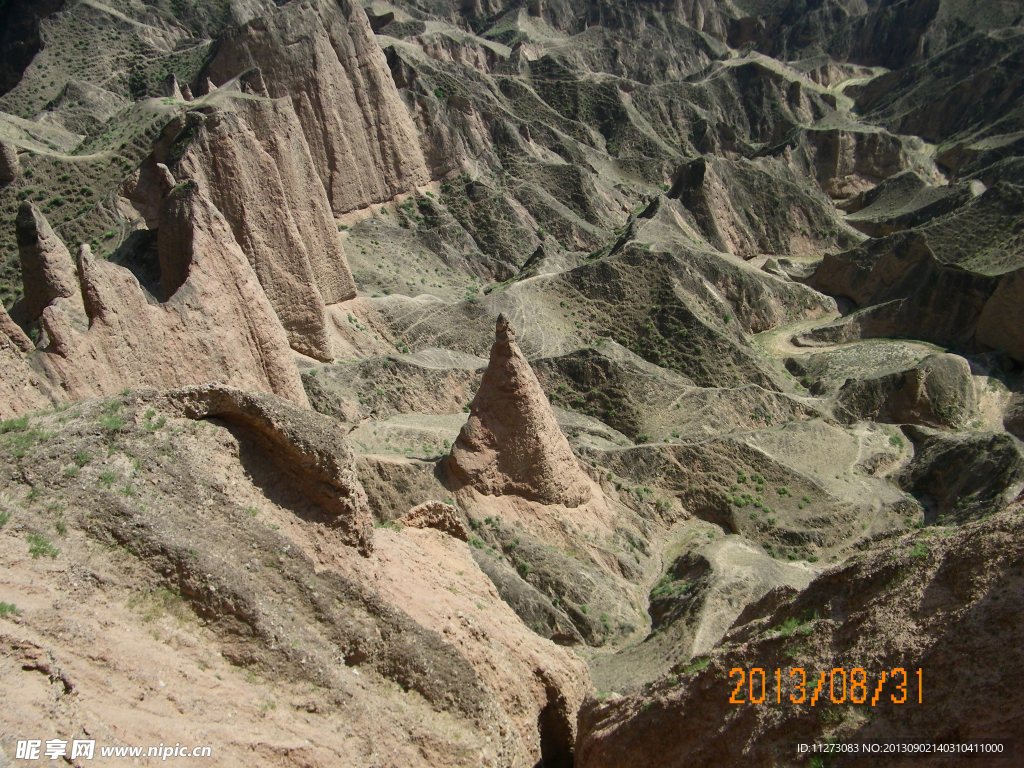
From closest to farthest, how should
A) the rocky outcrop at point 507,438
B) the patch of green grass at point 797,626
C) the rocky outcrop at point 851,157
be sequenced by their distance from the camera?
the patch of green grass at point 797,626, the rocky outcrop at point 507,438, the rocky outcrop at point 851,157

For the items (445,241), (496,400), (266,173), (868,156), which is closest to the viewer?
(496,400)

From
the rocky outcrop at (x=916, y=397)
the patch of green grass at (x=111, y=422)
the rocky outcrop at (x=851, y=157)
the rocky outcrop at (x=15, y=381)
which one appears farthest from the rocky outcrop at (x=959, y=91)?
the patch of green grass at (x=111, y=422)

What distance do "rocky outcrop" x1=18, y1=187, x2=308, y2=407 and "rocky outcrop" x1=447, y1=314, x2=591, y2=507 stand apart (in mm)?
6186

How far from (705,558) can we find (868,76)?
89.6 m

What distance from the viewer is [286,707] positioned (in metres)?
8.57

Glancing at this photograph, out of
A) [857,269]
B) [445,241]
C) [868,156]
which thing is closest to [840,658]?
[445,241]

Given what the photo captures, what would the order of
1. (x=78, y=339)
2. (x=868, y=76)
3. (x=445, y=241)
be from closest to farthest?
(x=78, y=339) → (x=445, y=241) → (x=868, y=76)

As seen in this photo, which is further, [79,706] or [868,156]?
[868,156]

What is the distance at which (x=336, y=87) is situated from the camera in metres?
41.4

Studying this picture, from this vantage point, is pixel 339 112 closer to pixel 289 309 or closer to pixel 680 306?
pixel 289 309

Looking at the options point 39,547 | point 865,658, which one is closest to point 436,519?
point 39,547

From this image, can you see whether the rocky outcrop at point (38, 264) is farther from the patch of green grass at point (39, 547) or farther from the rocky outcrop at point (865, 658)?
the rocky outcrop at point (865, 658)

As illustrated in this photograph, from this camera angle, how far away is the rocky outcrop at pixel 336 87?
131 ft

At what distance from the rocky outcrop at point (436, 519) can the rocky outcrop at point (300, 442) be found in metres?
2.97
